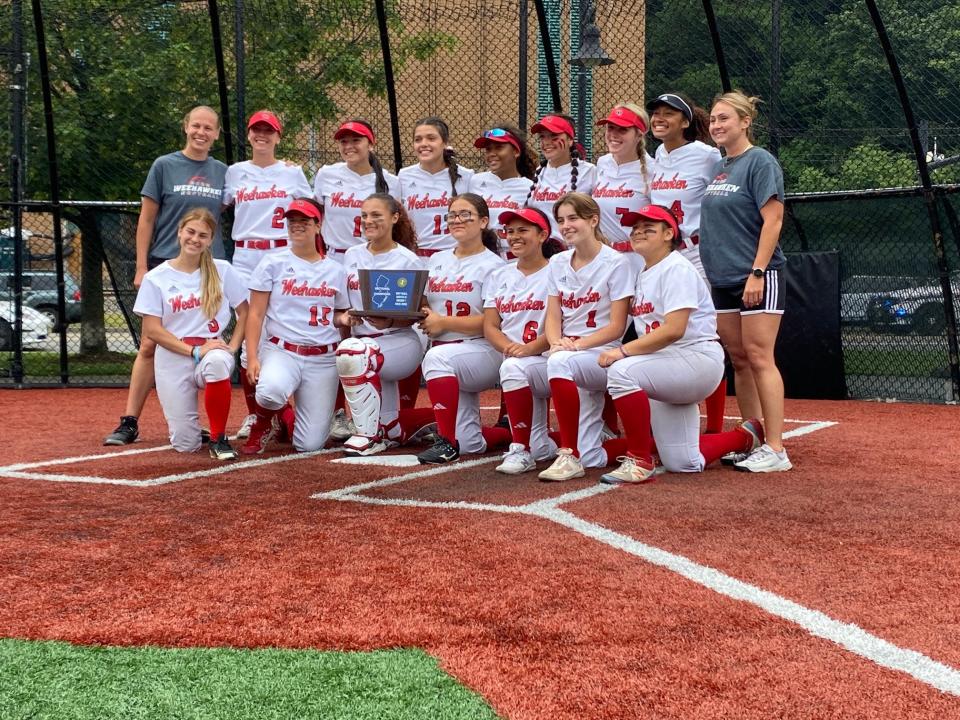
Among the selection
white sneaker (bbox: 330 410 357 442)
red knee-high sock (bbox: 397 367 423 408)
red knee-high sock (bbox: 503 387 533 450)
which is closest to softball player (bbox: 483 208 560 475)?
red knee-high sock (bbox: 503 387 533 450)

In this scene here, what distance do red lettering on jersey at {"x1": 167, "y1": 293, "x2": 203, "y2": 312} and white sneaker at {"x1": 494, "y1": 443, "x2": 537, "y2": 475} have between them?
1812 mm

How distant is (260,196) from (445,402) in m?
1.79

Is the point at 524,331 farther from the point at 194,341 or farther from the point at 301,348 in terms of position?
the point at 194,341

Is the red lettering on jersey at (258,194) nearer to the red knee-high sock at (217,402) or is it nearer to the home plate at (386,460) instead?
the red knee-high sock at (217,402)

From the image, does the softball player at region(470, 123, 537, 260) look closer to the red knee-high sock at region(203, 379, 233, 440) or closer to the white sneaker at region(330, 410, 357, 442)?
the white sneaker at region(330, 410, 357, 442)

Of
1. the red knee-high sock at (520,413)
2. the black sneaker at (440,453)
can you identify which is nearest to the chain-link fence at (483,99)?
the red knee-high sock at (520,413)

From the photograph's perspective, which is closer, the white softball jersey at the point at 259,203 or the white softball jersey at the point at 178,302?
the white softball jersey at the point at 178,302

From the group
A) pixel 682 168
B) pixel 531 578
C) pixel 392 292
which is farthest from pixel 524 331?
pixel 531 578

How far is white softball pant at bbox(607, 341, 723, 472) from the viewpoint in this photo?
15.2 ft

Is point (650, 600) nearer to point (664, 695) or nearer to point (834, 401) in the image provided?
point (664, 695)

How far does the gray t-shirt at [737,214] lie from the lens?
494cm

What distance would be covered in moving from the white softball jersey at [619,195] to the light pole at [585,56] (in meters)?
3.36

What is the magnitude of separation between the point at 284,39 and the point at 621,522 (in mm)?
7451

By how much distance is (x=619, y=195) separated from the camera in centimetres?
555
